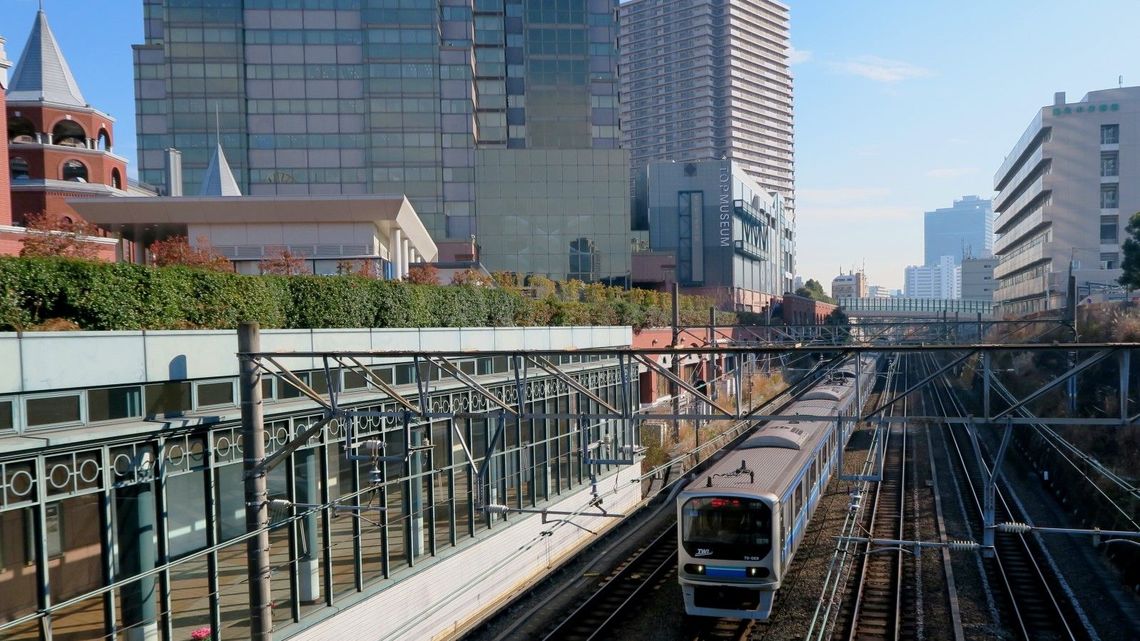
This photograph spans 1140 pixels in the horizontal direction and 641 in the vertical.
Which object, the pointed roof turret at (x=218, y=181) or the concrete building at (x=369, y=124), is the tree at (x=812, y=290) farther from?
the pointed roof turret at (x=218, y=181)

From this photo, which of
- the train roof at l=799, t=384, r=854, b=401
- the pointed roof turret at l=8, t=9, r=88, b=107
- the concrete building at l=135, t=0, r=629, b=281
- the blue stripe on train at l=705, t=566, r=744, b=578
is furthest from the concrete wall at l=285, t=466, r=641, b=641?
the concrete building at l=135, t=0, r=629, b=281

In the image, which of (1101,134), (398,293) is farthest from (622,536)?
(1101,134)

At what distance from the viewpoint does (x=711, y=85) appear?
144 m

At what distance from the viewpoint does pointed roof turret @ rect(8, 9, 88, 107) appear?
40469 mm

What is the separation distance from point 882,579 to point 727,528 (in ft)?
19.2

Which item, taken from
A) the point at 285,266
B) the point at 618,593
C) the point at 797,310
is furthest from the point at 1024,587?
the point at 797,310

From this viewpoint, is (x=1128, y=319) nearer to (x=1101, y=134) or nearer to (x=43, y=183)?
(x=1101, y=134)

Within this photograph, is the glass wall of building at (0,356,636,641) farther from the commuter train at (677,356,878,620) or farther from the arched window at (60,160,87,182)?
Result: the arched window at (60,160,87,182)

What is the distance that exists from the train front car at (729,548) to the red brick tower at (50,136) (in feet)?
117

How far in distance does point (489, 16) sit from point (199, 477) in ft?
197

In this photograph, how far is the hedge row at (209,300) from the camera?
10016 millimetres

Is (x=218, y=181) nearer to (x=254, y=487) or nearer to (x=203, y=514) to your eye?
(x=203, y=514)

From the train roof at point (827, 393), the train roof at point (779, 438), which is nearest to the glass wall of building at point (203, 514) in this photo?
the train roof at point (779, 438)

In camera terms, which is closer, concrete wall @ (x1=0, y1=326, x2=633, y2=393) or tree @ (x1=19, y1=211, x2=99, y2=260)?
concrete wall @ (x1=0, y1=326, x2=633, y2=393)
